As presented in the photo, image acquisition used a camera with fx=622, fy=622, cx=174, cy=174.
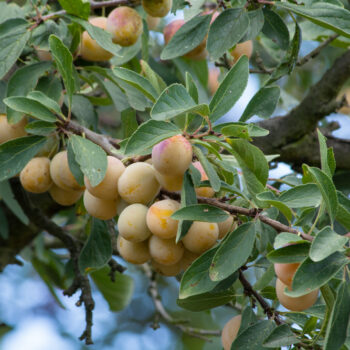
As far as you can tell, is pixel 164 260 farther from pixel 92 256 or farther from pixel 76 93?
pixel 76 93

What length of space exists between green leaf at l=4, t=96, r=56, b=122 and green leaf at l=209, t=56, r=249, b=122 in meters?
0.24

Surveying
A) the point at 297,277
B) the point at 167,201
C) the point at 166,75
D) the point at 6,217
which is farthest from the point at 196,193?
the point at 6,217

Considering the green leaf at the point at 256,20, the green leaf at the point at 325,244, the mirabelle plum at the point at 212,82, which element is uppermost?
the green leaf at the point at 256,20

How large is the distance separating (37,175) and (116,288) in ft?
2.53

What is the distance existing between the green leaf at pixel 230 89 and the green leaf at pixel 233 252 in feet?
0.53

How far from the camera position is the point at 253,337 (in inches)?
32.9

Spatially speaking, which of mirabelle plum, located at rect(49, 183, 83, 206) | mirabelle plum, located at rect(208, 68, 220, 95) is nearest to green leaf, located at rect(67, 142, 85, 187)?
mirabelle plum, located at rect(49, 183, 83, 206)

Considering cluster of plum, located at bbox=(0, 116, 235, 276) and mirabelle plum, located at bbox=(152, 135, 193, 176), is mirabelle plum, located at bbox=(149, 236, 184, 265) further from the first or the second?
mirabelle plum, located at bbox=(152, 135, 193, 176)

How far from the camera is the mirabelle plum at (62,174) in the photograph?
0.96m

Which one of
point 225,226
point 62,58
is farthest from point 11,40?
point 225,226

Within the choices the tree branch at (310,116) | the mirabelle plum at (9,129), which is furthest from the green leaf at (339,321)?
the tree branch at (310,116)

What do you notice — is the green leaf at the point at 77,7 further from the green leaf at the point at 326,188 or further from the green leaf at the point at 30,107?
the green leaf at the point at 326,188

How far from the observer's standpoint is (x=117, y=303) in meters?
1.74

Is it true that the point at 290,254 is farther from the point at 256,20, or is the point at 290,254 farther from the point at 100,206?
the point at 256,20
